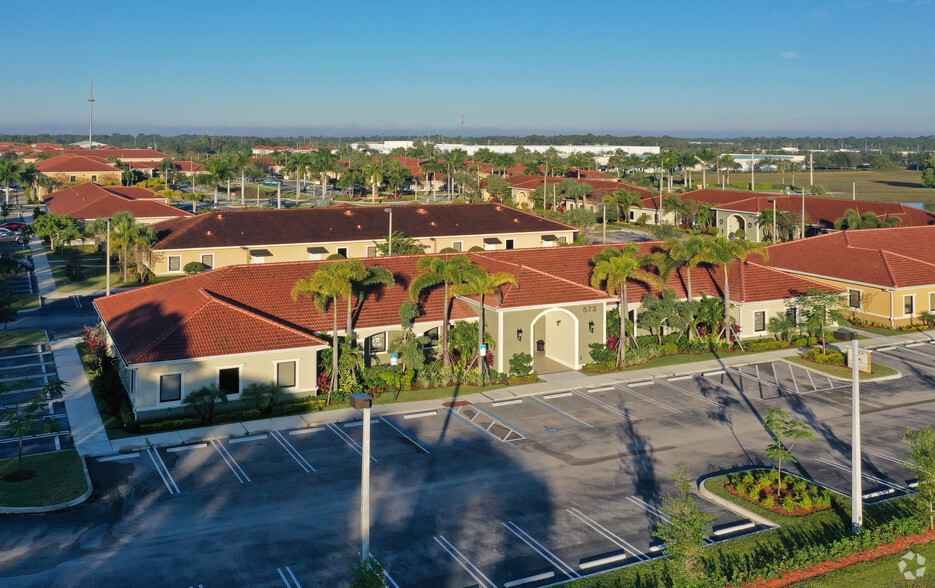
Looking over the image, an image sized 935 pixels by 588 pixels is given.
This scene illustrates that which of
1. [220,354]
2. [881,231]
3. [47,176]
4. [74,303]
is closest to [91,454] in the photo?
[220,354]

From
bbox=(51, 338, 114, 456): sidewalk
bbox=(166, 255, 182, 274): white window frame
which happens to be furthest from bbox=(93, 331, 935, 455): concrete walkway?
bbox=(166, 255, 182, 274): white window frame

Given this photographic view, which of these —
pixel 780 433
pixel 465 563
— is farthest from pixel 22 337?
pixel 780 433

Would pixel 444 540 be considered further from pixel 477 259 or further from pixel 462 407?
pixel 477 259

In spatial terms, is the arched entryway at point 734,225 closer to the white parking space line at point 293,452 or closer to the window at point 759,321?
the window at point 759,321

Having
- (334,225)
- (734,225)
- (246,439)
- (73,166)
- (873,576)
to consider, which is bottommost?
(873,576)

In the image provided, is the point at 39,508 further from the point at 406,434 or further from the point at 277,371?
the point at 406,434

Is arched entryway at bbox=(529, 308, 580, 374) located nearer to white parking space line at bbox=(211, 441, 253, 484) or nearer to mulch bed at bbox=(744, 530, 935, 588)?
white parking space line at bbox=(211, 441, 253, 484)

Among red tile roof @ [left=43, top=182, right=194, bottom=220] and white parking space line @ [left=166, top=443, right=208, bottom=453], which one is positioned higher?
red tile roof @ [left=43, top=182, right=194, bottom=220]
